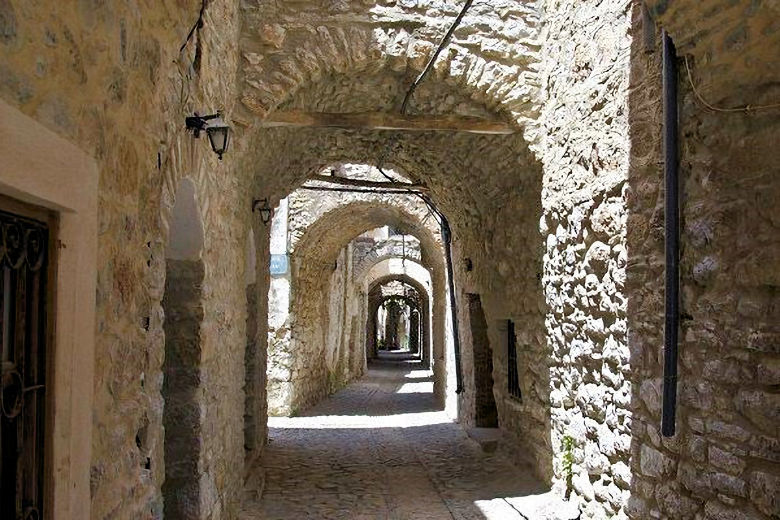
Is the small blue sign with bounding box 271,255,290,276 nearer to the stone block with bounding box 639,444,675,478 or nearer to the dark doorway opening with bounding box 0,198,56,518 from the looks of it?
the stone block with bounding box 639,444,675,478

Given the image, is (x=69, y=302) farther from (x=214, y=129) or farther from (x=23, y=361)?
(x=214, y=129)

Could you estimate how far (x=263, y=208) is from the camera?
25.4ft

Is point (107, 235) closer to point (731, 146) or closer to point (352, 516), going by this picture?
point (731, 146)

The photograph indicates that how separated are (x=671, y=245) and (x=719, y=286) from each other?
1.22 feet

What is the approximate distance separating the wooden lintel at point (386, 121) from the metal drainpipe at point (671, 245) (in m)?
2.77

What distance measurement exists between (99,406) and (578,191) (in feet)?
12.9

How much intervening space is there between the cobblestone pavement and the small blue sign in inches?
96.6

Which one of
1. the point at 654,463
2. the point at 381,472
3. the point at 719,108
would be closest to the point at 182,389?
the point at 654,463

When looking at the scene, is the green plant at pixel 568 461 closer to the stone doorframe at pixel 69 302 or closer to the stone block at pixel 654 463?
the stone block at pixel 654 463

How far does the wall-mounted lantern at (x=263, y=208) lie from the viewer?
24.9ft

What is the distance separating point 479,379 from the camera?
9680 mm

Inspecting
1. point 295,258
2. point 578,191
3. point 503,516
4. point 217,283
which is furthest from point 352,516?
point 295,258

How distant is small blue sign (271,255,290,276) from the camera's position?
1240 centimetres

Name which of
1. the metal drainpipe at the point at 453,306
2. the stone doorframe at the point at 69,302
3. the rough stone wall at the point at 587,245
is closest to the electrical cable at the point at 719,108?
the rough stone wall at the point at 587,245
